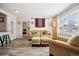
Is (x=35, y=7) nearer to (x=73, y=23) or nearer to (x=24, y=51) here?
(x=73, y=23)

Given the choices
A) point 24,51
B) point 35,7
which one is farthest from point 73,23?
point 24,51

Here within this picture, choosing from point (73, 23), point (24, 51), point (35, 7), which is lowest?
point (24, 51)

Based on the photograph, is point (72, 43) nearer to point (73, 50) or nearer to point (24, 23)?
point (73, 50)

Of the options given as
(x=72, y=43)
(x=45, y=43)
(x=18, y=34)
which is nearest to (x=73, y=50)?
(x=72, y=43)

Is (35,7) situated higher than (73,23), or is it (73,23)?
(35,7)

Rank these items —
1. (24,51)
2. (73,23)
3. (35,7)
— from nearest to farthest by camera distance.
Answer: (24,51) < (35,7) < (73,23)

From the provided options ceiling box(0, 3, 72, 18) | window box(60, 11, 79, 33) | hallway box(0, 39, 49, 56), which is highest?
ceiling box(0, 3, 72, 18)

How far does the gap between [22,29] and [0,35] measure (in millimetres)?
5810

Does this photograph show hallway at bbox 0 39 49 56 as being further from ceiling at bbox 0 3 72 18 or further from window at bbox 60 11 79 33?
ceiling at bbox 0 3 72 18

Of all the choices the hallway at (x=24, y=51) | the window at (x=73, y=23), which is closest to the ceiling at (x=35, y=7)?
the window at (x=73, y=23)

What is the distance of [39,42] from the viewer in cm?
680

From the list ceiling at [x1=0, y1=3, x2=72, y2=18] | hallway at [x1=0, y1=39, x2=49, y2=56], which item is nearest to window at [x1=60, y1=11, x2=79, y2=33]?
ceiling at [x1=0, y1=3, x2=72, y2=18]

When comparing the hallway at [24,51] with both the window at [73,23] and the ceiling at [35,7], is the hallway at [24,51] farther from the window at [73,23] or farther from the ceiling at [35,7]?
the ceiling at [35,7]

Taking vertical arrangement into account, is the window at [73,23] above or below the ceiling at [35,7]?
below
